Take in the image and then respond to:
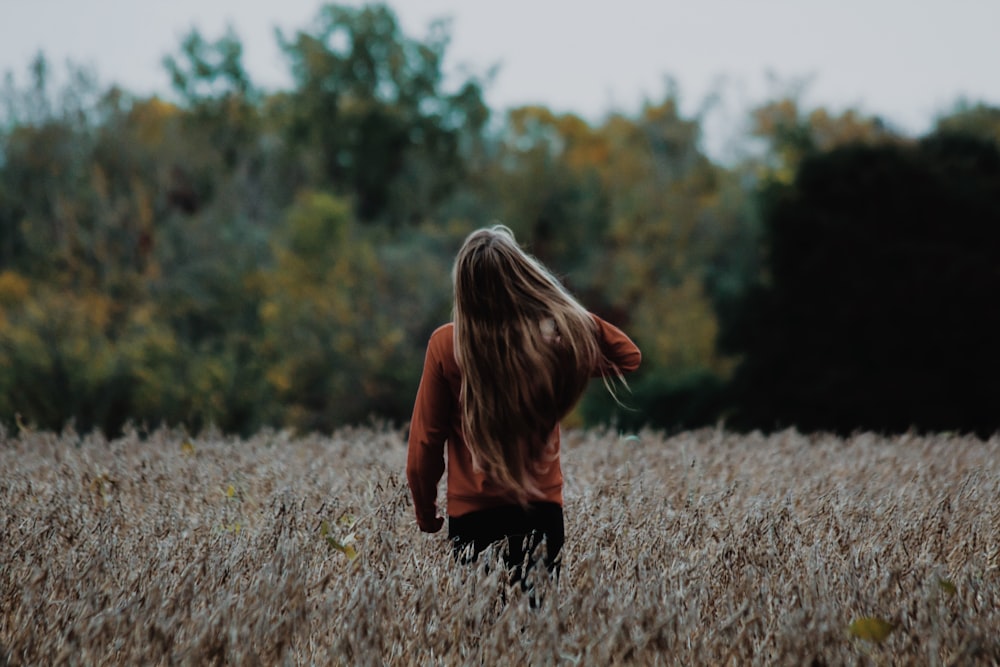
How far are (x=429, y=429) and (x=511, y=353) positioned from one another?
402mm

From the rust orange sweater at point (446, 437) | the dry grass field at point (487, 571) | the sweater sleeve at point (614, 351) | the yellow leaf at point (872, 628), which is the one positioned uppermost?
the sweater sleeve at point (614, 351)

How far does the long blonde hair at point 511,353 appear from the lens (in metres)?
3.25

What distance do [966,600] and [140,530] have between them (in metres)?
3.03

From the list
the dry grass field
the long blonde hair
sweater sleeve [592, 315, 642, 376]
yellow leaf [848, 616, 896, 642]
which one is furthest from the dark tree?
yellow leaf [848, 616, 896, 642]

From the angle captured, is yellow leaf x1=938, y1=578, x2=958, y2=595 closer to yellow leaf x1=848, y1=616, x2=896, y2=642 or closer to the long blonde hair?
yellow leaf x1=848, y1=616, x2=896, y2=642

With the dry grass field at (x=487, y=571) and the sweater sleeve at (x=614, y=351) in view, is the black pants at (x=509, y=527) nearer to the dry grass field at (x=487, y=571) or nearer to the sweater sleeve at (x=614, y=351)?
the dry grass field at (x=487, y=571)

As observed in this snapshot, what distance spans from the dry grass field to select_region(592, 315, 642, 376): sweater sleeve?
0.65 meters

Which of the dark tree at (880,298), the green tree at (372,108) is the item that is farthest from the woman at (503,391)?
the green tree at (372,108)

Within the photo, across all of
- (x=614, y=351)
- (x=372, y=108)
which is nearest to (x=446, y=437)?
(x=614, y=351)

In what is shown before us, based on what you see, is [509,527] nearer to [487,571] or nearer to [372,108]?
[487,571]

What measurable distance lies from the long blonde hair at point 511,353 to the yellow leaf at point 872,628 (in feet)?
3.64

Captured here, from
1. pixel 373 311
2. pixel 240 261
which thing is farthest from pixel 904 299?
pixel 240 261

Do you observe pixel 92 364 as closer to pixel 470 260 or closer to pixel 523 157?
pixel 470 260

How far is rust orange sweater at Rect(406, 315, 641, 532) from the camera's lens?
11.0ft
